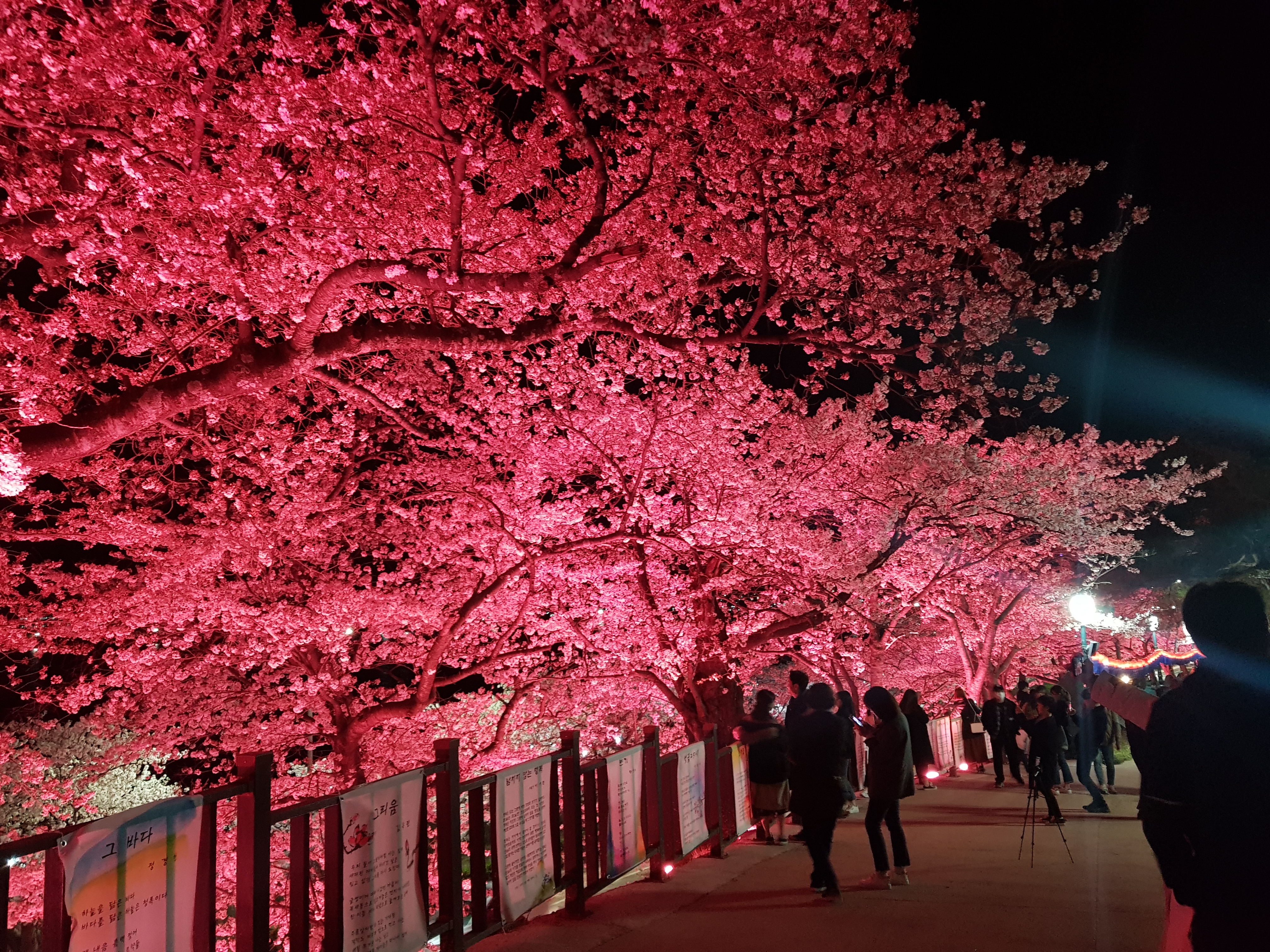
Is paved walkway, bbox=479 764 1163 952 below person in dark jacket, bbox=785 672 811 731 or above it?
below

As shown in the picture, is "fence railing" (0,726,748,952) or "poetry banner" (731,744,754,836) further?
"poetry banner" (731,744,754,836)

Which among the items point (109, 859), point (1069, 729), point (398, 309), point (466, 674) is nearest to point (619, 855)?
point (109, 859)

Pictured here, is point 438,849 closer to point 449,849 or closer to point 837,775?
point 449,849

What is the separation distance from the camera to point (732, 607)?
66.3ft

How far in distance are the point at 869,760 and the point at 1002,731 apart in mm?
9245

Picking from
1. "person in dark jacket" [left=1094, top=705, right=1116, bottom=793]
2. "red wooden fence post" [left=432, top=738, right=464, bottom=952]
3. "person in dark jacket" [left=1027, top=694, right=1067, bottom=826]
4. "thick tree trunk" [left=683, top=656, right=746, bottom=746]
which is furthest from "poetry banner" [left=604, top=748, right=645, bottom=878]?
"person in dark jacket" [left=1094, top=705, right=1116, bottom=793]

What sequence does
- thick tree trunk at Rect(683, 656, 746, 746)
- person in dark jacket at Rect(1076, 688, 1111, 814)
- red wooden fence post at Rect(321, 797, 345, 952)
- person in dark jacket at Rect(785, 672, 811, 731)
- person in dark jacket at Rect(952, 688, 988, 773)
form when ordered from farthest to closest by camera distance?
1. person in dark jacket at Rect(952, 688, 988, 773)
2. thick tree trunk at Rect(683, 656, 746, 746)
3. person in dark jacket at Rect(1076, 688, 1111, 814)
4. person in dark jacket at Rect(785, 672, 811, 731)
5. red wooden fence post at Rect(321, 797, 345, 952)

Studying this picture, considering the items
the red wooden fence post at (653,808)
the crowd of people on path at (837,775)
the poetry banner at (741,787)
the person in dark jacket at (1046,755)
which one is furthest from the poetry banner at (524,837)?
the person in dark jacket at (1046,755)

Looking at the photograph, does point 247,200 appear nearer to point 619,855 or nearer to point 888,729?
point 619,855

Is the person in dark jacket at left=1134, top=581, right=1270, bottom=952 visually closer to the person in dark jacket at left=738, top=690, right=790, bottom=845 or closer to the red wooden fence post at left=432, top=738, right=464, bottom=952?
the red wooden fence post at left=432, top=738, right=464, bottom=952

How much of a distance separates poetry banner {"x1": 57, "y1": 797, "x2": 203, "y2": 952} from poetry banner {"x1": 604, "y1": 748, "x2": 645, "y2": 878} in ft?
12.4

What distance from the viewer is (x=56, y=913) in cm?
290

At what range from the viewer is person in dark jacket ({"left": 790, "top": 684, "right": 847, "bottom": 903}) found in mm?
6691

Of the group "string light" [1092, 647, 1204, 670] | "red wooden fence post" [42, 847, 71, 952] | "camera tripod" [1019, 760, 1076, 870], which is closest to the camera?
"red wooden fence post" [42, 847, 71, 952]
